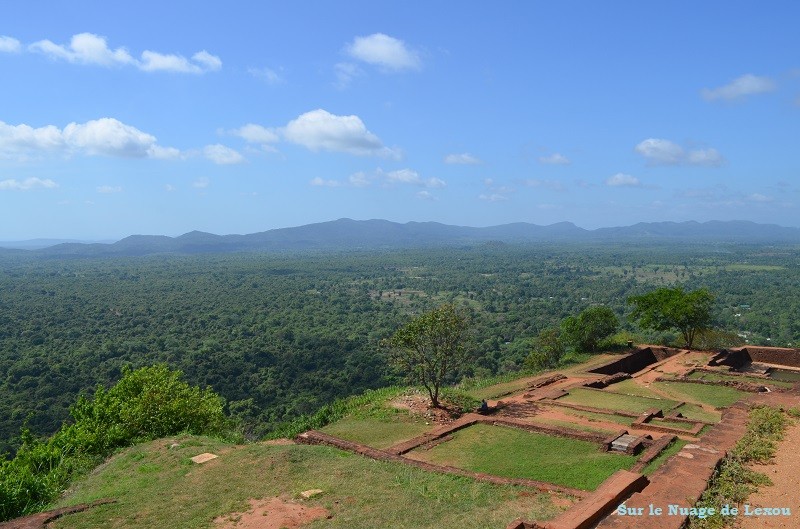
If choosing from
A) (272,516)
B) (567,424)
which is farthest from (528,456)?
(272,516)

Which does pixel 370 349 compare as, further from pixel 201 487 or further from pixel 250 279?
pixel 250 279

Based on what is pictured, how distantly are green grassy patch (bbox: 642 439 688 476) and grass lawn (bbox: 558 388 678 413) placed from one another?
419 cm

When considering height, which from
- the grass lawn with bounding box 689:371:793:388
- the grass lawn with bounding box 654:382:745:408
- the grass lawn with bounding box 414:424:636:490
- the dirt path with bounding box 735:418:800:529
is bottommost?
the grass lawn with bounding box 689:371:793:388

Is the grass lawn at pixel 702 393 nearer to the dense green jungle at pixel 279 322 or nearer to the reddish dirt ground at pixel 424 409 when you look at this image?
the reddish dirt ground at pixel 424 409

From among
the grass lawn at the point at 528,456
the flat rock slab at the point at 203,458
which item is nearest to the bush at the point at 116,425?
the flat rock slab at the point at 203,458

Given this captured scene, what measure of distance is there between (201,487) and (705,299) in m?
28.3

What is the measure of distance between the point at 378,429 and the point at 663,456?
7.71 m

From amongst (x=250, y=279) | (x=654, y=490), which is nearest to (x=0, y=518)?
(x=654, y=490)

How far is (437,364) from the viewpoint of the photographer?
17938 mm

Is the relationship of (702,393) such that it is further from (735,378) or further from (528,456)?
(528,456)

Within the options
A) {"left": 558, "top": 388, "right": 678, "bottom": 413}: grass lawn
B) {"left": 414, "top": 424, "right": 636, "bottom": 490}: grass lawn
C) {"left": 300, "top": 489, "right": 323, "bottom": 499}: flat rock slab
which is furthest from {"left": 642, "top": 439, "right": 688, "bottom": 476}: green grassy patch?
{"left": 300, "top": 489, "right": 323, "bottom": 499}: flat rock slab

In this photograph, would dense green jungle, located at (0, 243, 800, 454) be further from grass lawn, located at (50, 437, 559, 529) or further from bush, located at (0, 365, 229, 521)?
grass lawn, located at (50, 437, 559, 529)

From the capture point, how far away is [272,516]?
871 cm

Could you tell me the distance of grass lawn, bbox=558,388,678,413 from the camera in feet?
58.9
